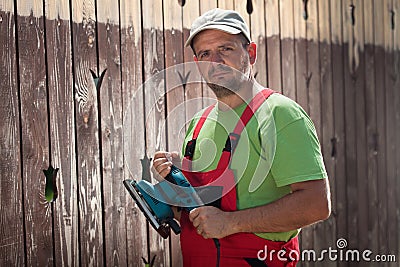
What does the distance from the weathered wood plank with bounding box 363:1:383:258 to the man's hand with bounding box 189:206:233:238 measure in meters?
2.63

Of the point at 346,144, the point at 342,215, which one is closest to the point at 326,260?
the point at 342,215

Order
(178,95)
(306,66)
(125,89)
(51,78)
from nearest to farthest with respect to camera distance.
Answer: (51,78), (125,89), (178,95), (306,66)

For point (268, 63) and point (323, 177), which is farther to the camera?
point (268, 63)

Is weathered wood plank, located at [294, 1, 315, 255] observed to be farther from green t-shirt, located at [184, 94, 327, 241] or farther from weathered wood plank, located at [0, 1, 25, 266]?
weathered wood plank, located at [0, 1, 25, 266]

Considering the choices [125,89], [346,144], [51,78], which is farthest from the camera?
[346,144]

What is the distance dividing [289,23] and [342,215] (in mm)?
1454

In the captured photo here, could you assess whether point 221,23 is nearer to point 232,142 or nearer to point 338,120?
point 232,142

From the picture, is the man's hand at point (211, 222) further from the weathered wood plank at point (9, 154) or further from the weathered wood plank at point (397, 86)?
the weathered wood plank at point (397, 86)

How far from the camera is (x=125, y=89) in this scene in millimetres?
3393

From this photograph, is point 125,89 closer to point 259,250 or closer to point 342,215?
point 259,250

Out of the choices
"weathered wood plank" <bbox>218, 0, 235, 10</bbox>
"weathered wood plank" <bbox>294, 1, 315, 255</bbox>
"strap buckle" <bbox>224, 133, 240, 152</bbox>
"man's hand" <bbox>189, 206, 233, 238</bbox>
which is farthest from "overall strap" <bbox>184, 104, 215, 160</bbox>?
"weathered wood plank" <bbox>294, 1, 315, 255</bbox>

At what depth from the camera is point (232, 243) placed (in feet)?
8.47

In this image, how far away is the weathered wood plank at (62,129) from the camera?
307 centimetres

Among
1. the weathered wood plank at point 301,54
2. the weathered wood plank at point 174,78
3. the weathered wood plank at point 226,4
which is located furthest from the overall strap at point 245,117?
the weathered wood plank at point 301,54
